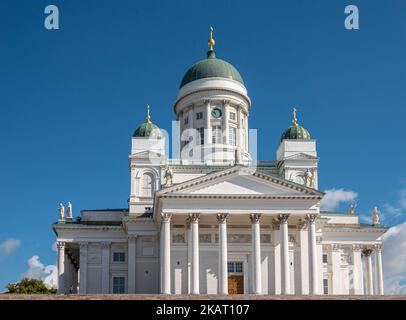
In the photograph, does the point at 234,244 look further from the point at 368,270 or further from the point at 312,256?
the point at 368,270

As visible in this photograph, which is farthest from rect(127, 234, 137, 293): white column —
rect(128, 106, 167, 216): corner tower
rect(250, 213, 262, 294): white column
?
rect(250, 213, 262, 294): white column

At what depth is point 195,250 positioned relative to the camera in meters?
55.7

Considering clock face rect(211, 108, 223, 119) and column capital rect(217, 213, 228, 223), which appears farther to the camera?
clock face rect(211, 108, 223, 119)

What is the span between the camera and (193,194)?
5650cm

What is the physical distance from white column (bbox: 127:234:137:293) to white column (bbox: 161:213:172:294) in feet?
29.6

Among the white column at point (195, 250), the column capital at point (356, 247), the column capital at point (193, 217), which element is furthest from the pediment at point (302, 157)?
the white column at point (195, 250)

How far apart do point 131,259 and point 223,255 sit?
40.1ft

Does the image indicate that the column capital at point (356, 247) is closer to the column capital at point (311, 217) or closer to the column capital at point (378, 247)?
the column capital at point (378, 247)

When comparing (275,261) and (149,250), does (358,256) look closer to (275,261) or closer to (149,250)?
(275,261)

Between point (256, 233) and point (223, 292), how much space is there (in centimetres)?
526

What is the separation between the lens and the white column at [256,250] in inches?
2174

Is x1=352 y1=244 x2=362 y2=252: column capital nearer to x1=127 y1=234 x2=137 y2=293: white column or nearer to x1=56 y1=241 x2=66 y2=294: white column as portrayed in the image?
x1=127 y1=234 x2=137 y2=293: white column

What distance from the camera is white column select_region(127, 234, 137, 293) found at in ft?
211
